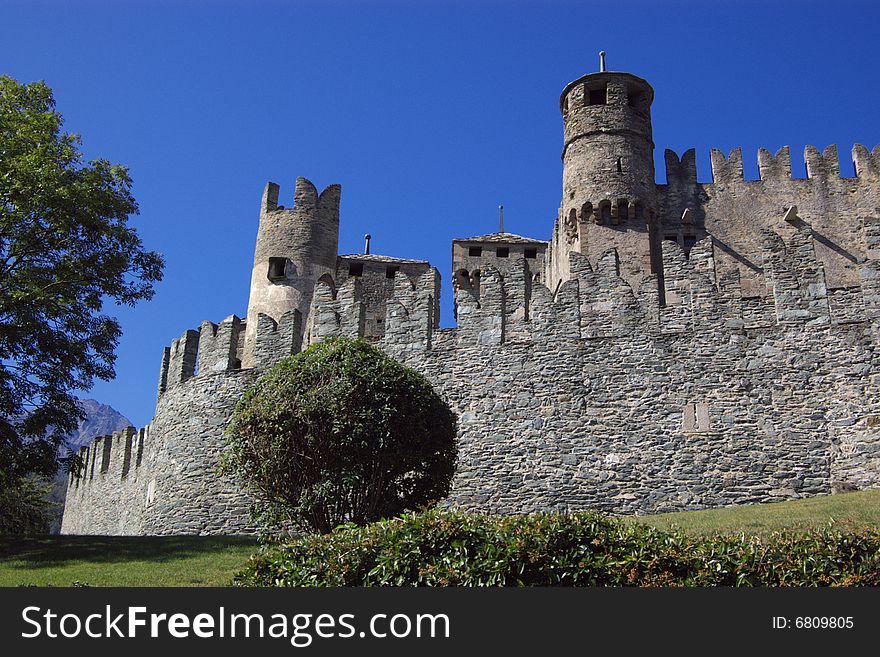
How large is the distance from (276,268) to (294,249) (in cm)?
92

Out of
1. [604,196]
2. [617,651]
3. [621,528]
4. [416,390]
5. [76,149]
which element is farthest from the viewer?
[604,196]

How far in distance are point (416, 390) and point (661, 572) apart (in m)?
6.72

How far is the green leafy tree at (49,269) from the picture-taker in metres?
18.4

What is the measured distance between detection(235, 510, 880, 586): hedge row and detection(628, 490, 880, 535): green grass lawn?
2683mm

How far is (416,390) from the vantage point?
575 inches

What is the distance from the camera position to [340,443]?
44.7 ft

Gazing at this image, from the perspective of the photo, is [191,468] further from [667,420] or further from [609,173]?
[609,173]

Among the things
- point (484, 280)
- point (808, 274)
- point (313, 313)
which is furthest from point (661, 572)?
point (313, 313)

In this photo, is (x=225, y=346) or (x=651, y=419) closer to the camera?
(x=651, y=419)

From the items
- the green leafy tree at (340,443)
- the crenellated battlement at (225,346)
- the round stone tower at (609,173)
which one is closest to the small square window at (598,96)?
the round stone tower at (609,173)

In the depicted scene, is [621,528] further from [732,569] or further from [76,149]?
[76,149]

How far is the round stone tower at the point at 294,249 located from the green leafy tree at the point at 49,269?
406 inches

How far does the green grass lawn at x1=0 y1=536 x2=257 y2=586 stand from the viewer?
1302 cm

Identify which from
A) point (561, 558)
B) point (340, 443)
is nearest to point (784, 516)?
point (561, 558)
